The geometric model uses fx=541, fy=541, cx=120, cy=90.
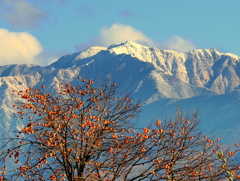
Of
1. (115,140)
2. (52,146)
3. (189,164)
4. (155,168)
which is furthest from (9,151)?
(189,164)

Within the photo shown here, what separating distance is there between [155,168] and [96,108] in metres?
4.71

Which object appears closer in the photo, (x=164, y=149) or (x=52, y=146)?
(x=52, y=146)

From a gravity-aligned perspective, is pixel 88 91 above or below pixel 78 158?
above

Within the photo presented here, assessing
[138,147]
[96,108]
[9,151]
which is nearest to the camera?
[9,151]

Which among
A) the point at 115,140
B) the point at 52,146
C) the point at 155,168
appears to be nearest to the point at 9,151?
the point at 52,146

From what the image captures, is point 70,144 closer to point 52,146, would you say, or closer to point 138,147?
point 52,146

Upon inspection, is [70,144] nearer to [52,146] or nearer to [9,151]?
[52,146]

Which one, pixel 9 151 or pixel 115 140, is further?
pixel 115 140

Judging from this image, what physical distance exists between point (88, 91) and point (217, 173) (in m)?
8.28

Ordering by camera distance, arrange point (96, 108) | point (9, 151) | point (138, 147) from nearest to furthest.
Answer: point (9, 151), point (138, 147), point (96, 108)

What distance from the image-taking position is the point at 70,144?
27.4 m

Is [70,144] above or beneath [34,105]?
beneath

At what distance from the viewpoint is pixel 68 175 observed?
27594mm

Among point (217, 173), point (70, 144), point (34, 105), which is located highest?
point (34, 105)
